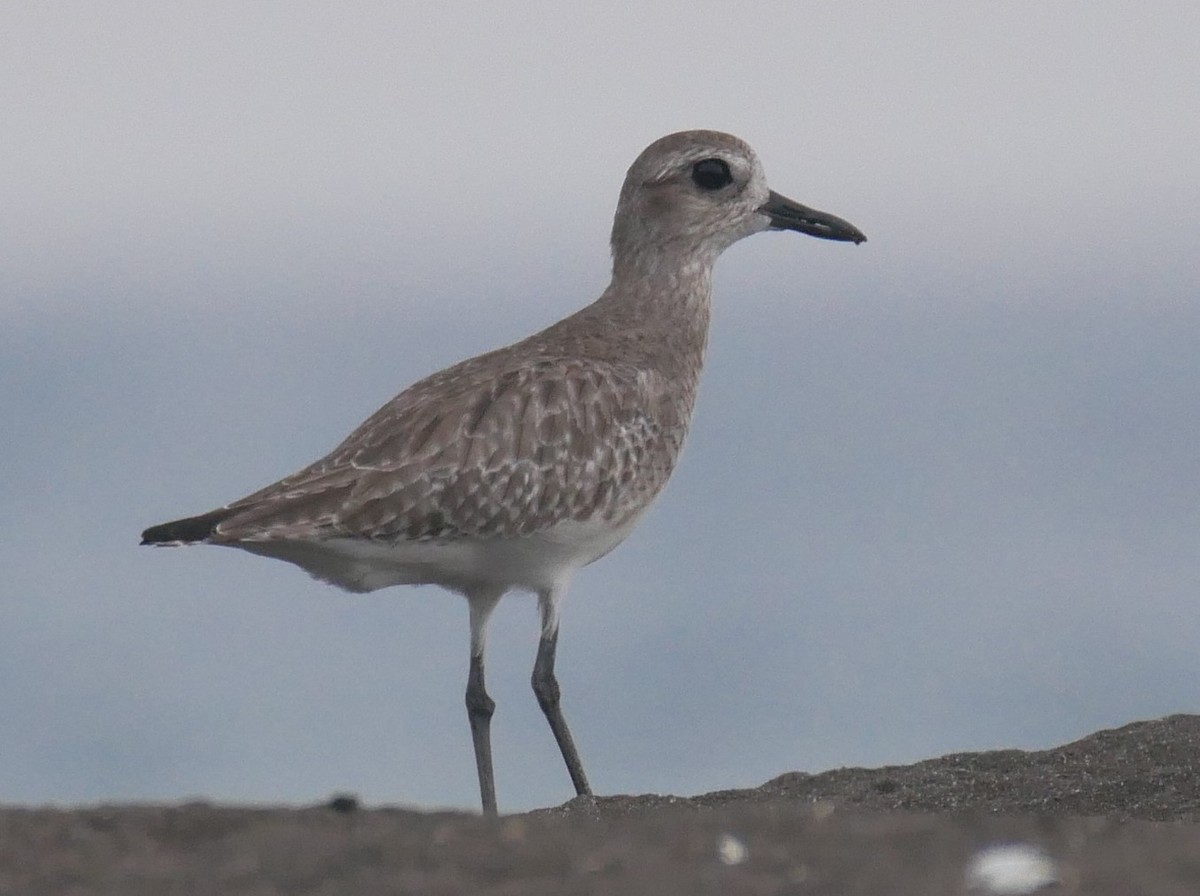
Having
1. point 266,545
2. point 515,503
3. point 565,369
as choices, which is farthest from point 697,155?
point 266,545

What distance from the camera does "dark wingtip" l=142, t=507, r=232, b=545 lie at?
412 inches

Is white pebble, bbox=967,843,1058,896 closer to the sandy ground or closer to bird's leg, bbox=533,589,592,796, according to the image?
the sandy ground

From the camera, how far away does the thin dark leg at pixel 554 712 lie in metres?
11.8

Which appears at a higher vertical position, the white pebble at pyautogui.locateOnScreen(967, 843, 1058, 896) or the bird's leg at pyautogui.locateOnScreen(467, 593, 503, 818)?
the bird's leg at pyautogui.locateOnScreen(467, 593, 503, 818)

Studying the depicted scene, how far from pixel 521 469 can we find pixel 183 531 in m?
1.88

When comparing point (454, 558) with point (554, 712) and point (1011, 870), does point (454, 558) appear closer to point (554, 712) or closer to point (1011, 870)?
point (554, 712)

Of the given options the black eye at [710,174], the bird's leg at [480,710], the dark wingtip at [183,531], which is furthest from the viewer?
the black eye at [710,174]

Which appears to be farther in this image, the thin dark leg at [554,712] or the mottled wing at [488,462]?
the thin dark leg at [554,712]

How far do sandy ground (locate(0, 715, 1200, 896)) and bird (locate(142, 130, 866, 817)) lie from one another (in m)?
4.05

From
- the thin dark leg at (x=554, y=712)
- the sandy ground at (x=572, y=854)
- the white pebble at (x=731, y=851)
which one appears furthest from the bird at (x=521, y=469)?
the white pebble at (x=731, y=851)

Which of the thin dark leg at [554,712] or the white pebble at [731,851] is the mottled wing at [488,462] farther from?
the white pebble at [731,851]

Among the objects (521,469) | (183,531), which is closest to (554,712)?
(521,469)

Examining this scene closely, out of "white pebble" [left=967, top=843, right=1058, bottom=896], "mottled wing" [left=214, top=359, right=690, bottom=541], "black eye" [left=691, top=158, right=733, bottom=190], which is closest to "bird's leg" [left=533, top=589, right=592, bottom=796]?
"mottled wing" [left=214, top=359, right=690, bottom=541]

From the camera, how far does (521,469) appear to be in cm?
1119
